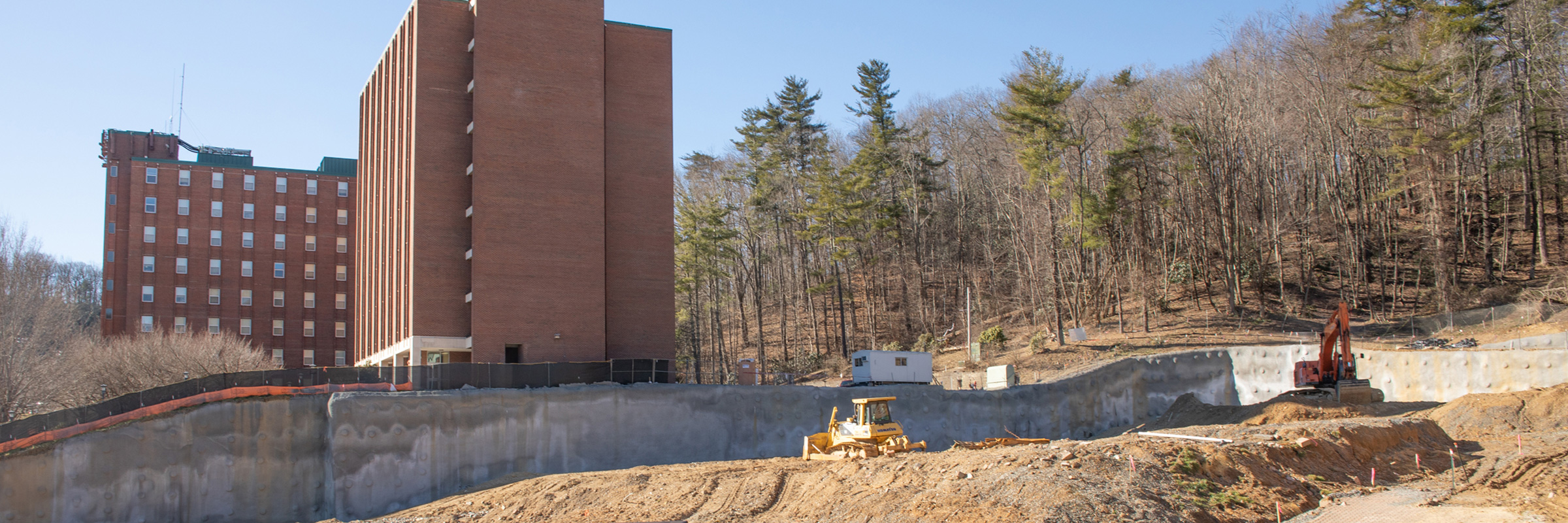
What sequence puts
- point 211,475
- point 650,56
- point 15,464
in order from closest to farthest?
point 15,464 → point 211,475 → point 650,56

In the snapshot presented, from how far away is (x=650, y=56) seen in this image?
4862 cm

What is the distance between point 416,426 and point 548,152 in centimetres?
1478

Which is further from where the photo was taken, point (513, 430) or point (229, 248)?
point (229, 248)

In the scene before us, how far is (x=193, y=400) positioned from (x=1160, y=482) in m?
29.6

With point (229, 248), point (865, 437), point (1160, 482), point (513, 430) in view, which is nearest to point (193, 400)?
point (513, 430)

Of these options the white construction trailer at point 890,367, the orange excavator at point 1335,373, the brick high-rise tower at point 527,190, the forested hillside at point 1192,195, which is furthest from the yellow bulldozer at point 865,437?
the forested hillside at point 1192,195

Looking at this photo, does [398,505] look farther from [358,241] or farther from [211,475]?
[358,241]

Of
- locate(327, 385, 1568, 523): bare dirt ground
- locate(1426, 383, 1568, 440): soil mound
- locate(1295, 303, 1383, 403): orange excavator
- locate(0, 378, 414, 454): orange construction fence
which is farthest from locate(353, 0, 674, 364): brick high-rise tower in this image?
locate(1426, 383, 1568, 440): soil mound

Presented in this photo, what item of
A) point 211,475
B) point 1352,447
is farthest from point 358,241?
point 1352,447

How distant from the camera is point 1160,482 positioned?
1900cm

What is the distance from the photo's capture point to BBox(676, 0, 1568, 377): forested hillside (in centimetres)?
5056

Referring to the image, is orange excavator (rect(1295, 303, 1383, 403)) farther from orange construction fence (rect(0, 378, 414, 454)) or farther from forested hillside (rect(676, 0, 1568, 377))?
orange construction fence (rect(0, 378, 414, 454))

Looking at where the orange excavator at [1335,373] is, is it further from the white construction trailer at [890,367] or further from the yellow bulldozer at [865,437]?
the yellow bulldozer at [865,437]

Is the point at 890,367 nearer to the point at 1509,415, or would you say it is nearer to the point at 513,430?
the point at 513,430
